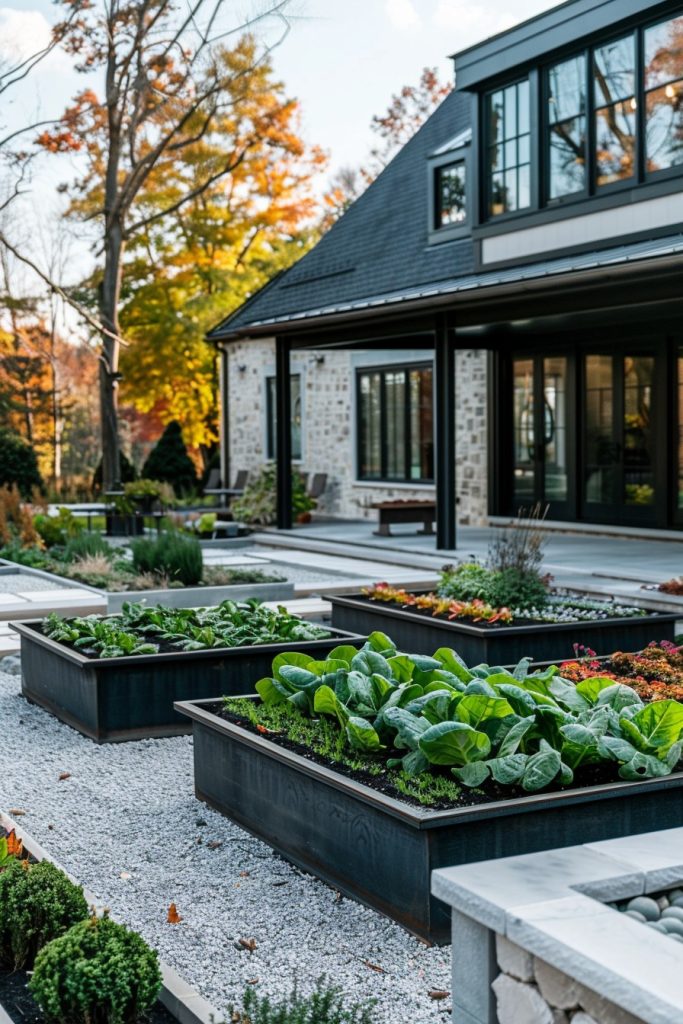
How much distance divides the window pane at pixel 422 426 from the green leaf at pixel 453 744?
14529 millimetres

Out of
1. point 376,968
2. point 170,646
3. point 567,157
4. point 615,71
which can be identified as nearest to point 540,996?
point 376,968

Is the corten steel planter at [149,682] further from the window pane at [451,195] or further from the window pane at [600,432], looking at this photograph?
the window pane at [451,195]

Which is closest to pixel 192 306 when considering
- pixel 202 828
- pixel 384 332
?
pixel 384 332

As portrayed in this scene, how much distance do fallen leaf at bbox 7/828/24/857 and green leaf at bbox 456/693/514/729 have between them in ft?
4.84

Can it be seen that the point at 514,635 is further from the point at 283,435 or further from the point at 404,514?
the point at 283,435

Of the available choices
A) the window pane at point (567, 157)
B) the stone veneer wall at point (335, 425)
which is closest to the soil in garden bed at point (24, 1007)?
the window pane at point (567, 157)

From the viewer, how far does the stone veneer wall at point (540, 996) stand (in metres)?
2.51

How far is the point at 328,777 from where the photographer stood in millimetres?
4102

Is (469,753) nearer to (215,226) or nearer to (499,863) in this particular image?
(499,863)

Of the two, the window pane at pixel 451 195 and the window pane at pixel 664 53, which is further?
the window pane at pixel 451 195

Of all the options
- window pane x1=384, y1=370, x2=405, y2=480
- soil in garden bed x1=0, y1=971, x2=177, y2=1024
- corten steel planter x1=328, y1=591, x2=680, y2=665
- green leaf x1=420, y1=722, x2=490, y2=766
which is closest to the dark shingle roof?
window pane x1=384, y1=370, x2=405, y2=480

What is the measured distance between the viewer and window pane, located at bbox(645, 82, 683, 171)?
477 inches

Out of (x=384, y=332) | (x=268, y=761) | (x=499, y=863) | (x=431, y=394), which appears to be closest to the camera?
(x=499, y=863)

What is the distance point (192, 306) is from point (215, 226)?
199cm
